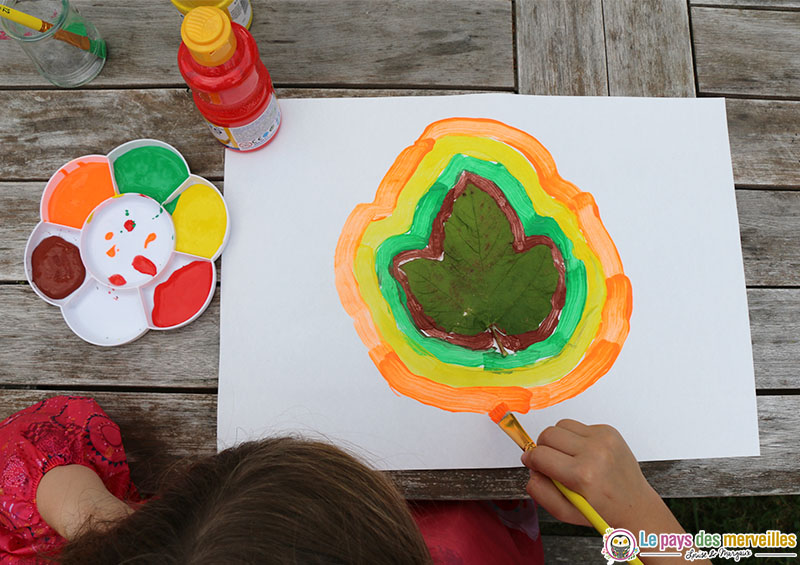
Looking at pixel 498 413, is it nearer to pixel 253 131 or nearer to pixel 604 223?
pixel 604 223

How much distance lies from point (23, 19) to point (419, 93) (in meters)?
0.58

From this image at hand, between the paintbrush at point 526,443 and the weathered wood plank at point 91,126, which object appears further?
the weathered wood plank at point 91,126

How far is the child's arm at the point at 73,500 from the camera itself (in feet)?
2.30

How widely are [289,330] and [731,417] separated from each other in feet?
2.25

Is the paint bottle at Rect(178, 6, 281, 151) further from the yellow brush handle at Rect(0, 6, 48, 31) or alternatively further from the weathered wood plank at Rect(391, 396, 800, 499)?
the weathered wood plank at Rect(391, 396, 800, 499)

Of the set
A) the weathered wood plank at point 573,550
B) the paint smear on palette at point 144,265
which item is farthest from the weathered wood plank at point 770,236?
the paint smear on palette at point 144,265

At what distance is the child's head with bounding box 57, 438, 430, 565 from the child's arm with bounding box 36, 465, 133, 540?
0.11m

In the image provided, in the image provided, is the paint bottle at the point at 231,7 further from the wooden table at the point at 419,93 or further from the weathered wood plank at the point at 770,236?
the weathered wood plank at the point at 770,236

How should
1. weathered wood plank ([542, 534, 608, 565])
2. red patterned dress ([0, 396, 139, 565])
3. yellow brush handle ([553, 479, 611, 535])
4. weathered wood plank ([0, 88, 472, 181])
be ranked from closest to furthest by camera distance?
yellow brush handle ([553, 479, 611, 535]) < red patterned dress ([0, 396, 139, 565]) < weathered wood plank ([0, 88, 472, 181]) < weathered wood plank ([542, 534, 608, 565])

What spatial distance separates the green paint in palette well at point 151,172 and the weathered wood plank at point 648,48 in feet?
2.37

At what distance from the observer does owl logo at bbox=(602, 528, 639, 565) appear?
0.65m

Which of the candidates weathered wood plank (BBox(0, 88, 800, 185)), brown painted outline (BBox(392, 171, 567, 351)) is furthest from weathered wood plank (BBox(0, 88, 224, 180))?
brown painted outline (BBox(392, 171, 567, 351))

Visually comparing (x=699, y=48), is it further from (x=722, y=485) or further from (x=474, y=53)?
(x=722, y=485)

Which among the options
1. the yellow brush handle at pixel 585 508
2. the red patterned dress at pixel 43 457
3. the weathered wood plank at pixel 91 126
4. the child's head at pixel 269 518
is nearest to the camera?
the child's head at pixel 269 518
